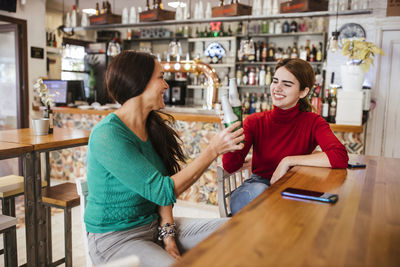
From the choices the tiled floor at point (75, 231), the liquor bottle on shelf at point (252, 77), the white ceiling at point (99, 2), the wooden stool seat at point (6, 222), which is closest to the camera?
the wooden stool seat at point (6, 222)

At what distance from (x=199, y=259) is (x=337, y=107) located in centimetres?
310

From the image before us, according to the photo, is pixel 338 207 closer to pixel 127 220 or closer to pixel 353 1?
pixel 127 220

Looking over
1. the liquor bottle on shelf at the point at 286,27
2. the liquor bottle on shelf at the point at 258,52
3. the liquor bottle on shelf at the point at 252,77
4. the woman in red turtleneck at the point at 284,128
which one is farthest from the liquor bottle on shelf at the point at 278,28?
the woman in red turtleneck at the point at 284,128

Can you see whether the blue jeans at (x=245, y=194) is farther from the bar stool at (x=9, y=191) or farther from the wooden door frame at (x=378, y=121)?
the wooden door frame at (x=378, y=121)

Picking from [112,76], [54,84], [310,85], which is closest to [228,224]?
[112,76]

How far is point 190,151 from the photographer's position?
414cm

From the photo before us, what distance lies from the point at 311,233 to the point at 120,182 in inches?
30.0

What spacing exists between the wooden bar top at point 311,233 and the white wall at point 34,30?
5515mm

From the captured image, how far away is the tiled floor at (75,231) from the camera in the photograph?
113 inches

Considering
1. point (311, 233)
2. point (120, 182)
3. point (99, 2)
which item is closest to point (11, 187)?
point (120, 182)

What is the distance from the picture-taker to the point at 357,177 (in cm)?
155

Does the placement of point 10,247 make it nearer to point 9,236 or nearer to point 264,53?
point 9,236

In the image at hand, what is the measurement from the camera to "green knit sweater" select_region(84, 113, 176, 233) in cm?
131

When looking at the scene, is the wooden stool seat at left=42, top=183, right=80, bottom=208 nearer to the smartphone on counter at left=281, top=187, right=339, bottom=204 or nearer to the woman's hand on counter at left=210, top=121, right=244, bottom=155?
the woman's hand on counter at left=210, top=121, right=244, bottom=155
